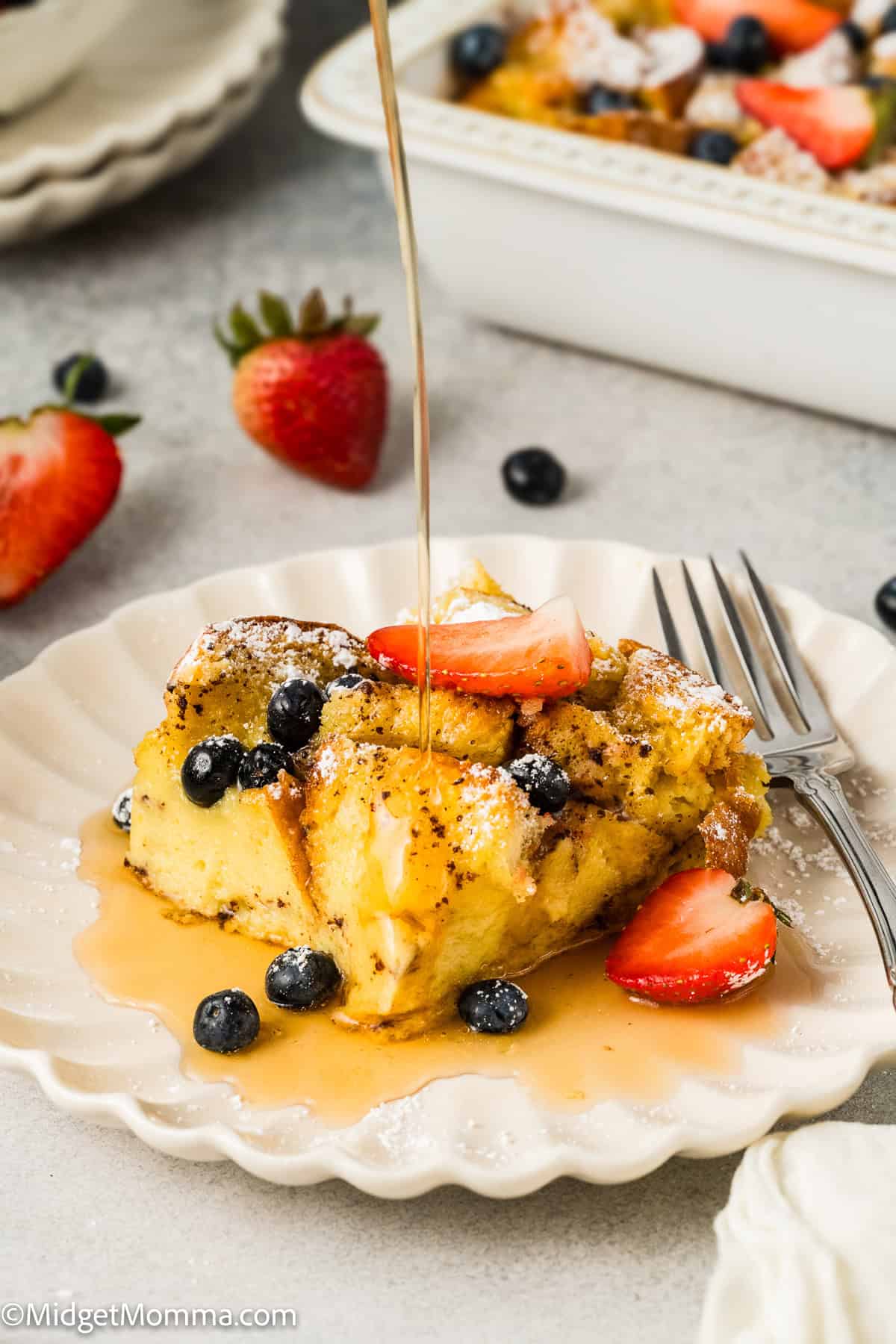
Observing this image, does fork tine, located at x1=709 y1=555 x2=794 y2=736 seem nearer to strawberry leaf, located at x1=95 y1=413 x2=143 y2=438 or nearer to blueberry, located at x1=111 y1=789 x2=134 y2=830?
blueberry, located at x1=111 y1=789 x2=134 y2=830

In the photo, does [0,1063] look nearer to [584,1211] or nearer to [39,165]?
[584,1211]

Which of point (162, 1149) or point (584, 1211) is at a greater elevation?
point (162, 1149)

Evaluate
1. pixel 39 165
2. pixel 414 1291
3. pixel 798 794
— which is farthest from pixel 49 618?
pixel 414 1291

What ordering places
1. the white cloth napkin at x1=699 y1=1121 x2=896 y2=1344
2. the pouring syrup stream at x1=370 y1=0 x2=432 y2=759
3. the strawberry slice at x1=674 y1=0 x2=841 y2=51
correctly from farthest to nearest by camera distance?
the strawberry slice at x1=674 y1=0 x2=841 y2=51, the pouring syrup stream at x1=370 y1=0 x2=432 y2=759, the white cloth napkin at x1=699 y1=1121 x2=896 y2=1344

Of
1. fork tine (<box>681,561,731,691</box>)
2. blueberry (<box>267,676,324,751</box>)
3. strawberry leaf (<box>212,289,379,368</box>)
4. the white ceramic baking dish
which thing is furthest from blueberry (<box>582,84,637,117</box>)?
blueberry (<box>267,676,324,751</box>)

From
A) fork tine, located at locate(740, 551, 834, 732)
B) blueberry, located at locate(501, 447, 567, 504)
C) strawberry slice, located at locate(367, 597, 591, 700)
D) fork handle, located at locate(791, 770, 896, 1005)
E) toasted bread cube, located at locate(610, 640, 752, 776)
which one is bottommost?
blueberry, located at locate(501, 447, 567, 504)

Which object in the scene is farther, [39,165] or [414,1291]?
[39,165]

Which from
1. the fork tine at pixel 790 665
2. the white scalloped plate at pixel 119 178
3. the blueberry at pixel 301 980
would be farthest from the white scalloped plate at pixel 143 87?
the blueberry at pixel 301 980

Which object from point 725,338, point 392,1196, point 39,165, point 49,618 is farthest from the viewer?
point 39,165
